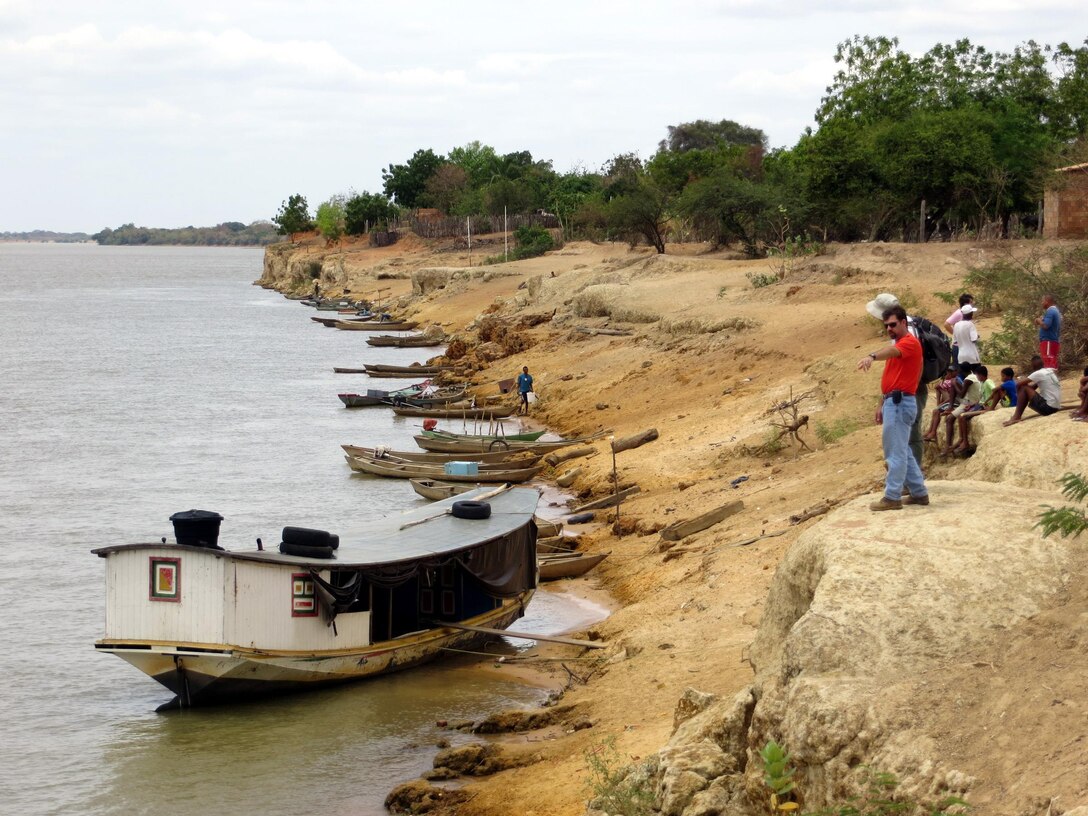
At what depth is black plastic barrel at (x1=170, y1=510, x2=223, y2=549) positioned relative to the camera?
1532 cm

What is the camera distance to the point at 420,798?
1239 cm

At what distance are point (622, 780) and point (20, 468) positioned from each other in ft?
91.2

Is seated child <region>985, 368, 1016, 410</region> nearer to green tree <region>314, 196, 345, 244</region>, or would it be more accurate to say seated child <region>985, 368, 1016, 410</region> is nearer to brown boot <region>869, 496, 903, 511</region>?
brown boot <region>869, 496, 903, 511</region>

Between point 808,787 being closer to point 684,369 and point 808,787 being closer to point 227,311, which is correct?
point 684,369

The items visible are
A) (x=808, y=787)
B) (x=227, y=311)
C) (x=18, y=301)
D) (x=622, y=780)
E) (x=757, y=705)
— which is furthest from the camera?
(x=18, y=301)

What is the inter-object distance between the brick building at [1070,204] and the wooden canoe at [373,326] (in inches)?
1581

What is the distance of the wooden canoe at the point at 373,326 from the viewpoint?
71688 mm

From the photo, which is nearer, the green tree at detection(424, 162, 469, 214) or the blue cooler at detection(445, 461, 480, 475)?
the blue cooler at detection(445, 461, 480, 475)

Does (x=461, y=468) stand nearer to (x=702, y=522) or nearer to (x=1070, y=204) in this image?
(x=702, y=522)

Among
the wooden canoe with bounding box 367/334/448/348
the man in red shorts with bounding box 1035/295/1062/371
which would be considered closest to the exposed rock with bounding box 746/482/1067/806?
the man in red shorts with bounding box 1035/295/1062/371

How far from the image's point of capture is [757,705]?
29.1 feet

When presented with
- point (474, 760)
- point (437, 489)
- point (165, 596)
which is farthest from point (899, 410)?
point (437, 489)

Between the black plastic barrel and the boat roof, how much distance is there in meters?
0.36

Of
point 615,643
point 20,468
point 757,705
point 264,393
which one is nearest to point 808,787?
point 757,705
